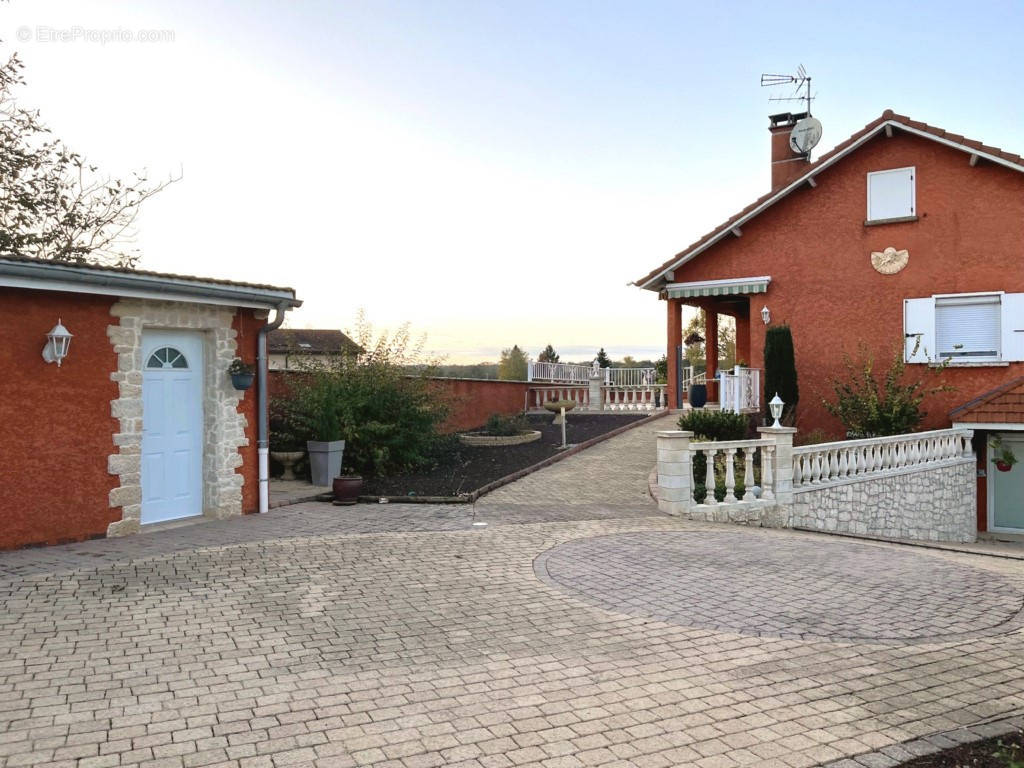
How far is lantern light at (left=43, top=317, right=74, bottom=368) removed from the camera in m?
8.38

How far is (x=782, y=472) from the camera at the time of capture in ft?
37.3

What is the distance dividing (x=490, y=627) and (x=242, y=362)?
21.4ft

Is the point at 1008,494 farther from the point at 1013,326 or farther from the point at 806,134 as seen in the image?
the point at 806,134

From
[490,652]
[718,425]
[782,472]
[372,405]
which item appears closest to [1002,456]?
[718,425]

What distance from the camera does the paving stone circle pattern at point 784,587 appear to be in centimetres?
593

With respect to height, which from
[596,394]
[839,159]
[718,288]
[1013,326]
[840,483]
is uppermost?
[839,159]

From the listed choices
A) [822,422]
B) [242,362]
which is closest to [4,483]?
[242,362]

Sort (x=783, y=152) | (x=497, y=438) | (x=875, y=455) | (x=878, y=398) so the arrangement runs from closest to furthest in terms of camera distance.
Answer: (x=875, y=455)
(x=878, y=398)
(x=497, y=438)
(x=783, y=152)

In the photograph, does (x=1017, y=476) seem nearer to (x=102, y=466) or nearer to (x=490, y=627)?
(x=490, y=627)

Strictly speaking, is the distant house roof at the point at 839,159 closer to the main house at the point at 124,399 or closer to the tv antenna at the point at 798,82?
the tv antenna at the point at 798,82

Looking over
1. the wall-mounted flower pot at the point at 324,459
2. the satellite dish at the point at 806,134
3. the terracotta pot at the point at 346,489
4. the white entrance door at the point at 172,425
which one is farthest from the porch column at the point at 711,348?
the white entrance door at the point at 172,425

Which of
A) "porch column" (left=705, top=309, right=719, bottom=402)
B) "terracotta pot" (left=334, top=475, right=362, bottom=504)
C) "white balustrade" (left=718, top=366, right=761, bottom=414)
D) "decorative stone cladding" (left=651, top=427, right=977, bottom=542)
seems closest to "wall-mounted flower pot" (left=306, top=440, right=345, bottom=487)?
"terracotta pot" (left=334, top=475, right=362, bottom=504)

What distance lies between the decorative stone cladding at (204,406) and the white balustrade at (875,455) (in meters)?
8.91

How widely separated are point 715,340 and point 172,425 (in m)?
16.4
